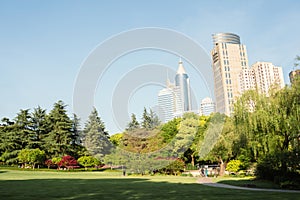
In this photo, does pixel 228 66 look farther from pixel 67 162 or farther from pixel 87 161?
pixel 67 162

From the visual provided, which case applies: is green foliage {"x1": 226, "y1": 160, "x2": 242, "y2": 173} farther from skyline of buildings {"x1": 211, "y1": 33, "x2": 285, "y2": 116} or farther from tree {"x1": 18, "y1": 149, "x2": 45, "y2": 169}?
skyline of buildings {"x1": 211, "y1": 33, "x2": 285, "y2": 116}

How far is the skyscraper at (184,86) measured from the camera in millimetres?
29759

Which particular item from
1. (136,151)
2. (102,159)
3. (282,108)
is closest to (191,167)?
(136,151)

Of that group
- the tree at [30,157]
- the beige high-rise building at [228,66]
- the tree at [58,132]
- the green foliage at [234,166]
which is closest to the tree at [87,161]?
the tree at [58,132]

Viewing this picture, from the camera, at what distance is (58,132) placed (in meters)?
38.9

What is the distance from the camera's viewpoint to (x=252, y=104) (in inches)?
706

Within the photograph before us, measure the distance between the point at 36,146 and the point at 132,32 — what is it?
23.7 metres

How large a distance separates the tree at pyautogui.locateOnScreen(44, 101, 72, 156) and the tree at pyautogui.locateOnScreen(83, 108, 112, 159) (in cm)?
241

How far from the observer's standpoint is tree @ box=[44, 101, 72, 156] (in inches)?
1490

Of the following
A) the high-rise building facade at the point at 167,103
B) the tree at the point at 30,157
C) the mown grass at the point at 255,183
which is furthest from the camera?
the high-rise building facade at the point at 167,103

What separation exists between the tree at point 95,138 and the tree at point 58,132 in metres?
2.41

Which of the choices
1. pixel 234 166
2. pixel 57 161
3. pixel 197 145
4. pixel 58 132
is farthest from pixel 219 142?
pixel 58 132

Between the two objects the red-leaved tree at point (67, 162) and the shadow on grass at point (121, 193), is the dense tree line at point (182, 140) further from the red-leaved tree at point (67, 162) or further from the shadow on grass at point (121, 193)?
the shadow on grass at point (121, 193)

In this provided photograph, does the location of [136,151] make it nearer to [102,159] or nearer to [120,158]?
[120,158]
